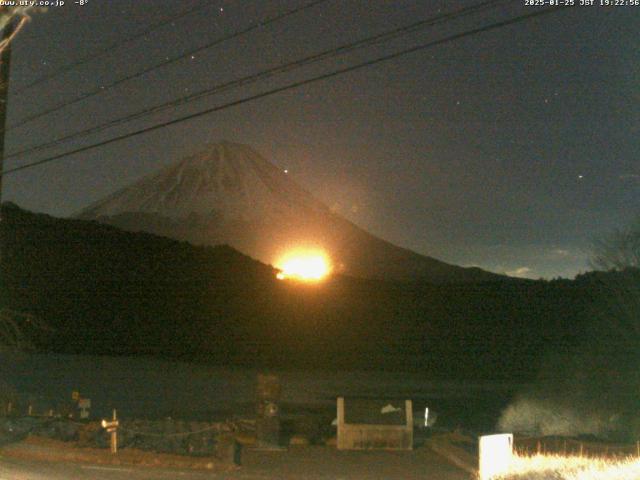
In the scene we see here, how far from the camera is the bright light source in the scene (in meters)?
86.0

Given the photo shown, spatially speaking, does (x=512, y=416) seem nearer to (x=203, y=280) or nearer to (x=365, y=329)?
(x=365, y=329)

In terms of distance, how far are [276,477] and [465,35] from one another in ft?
31.5

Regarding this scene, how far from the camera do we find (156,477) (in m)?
15.6

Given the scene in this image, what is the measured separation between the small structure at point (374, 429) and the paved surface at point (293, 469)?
0.54 metres

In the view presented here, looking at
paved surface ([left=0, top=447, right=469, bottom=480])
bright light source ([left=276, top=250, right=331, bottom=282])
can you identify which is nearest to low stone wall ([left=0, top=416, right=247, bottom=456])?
paved surface ([left=0, top=447, right=469, bottom=480])

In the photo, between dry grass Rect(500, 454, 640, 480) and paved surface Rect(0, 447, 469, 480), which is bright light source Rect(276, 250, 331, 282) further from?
dry grass Rect(500, 454, 640, 480)

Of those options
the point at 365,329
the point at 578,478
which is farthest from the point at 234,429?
the point at 365,329

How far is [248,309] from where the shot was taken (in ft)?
252

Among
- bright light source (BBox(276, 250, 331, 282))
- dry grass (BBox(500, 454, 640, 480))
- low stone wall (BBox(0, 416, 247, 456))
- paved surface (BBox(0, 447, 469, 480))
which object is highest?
bright light source (BBox(276, 250, 331, 282))

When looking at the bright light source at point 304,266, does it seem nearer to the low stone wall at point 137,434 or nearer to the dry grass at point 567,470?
the low stone wall at point 137,434

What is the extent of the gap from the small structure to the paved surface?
1.79 ft

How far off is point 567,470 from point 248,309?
216 feet

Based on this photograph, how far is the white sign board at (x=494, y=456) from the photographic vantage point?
1202 cm

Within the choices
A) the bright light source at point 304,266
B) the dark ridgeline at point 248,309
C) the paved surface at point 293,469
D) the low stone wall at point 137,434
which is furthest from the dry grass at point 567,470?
the bright light source at point 304,266
